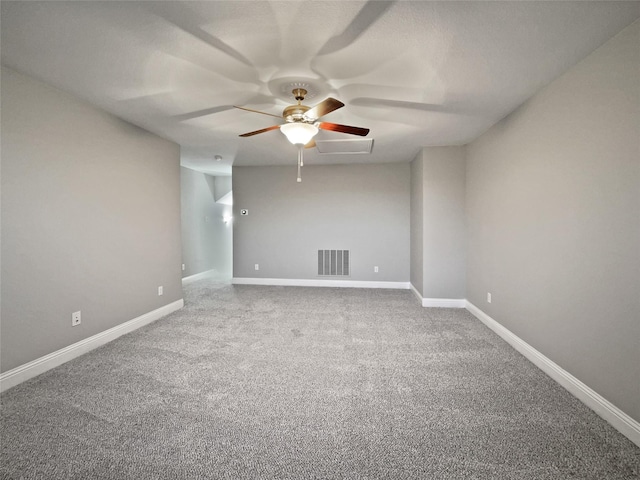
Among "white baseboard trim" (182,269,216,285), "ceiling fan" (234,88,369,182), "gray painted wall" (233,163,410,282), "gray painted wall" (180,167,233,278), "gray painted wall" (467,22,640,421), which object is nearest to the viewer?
"gray painted wall" (467,22,640,421)

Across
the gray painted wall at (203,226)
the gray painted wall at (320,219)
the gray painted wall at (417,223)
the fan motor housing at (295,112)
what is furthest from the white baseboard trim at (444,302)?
the gray painted wall at (203,226)

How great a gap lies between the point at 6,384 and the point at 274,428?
6.40ft

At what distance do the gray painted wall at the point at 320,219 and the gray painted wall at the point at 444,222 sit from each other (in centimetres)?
116

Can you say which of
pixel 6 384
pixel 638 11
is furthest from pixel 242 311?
pixel 638 11

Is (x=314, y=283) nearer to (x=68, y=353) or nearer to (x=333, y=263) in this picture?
(x=333, y=263)

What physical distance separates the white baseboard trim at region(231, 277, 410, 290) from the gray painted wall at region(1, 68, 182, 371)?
2.13m

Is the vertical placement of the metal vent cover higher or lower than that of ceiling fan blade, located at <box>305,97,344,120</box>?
higher

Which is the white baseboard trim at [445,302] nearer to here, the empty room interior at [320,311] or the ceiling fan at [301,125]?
the empty room interior at [320,311]

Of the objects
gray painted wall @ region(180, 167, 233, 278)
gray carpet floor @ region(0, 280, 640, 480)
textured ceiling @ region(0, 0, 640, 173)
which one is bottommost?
gray carpet floor @ region(0, 280, 640, 480)

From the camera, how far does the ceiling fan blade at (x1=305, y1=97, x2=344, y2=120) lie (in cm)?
199

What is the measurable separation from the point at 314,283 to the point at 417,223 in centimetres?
217

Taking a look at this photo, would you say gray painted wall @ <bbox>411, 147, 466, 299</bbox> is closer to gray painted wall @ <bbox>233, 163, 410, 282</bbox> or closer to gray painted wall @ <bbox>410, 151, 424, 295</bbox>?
gray painted wall @ <bbox>410, 151, 424, 295</bbox>

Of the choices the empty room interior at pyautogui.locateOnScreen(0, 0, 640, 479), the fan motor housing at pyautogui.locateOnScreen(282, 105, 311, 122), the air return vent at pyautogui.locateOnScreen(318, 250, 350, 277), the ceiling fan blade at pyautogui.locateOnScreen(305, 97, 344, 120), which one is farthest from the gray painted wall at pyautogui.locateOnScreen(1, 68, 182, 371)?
the air return vent at pyautogui.locateOnScreen(318, 250, 350, 277)

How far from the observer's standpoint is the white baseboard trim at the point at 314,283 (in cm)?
529
